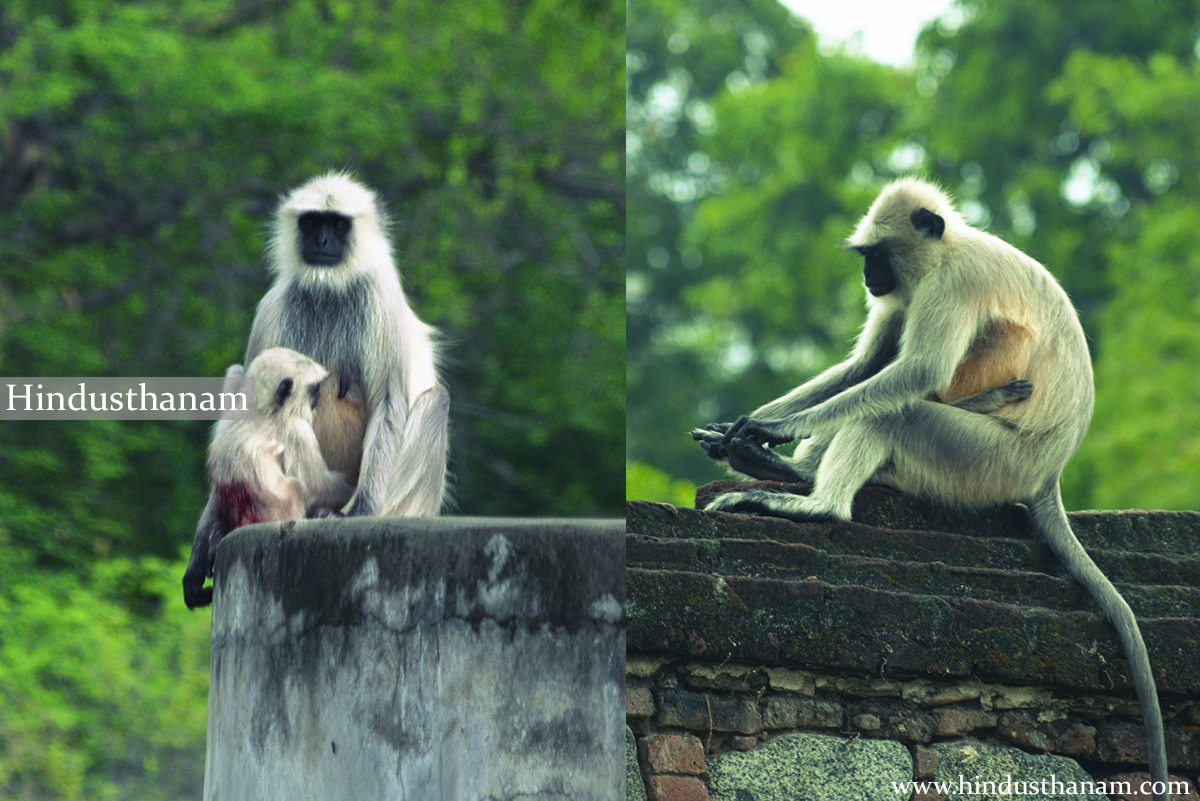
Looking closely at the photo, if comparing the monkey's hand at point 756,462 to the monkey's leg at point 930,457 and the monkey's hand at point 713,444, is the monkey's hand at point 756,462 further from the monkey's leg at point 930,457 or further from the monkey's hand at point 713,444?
the monkey's leg at point 930,457

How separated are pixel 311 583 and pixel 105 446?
1090 centimetres

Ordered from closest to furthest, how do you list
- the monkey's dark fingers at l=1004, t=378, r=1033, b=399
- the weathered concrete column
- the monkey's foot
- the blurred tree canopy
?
1. the weathered concrete column
2. the monkey's foot
3. the monkey's dark fingers at l=1004, t=378, r=1033, b=399
4. the blurred tree canopy

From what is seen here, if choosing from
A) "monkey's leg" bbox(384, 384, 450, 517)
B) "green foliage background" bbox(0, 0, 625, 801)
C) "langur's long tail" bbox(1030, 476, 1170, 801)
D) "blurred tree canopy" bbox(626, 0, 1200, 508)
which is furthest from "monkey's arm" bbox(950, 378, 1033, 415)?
"blurred tree canopy" bbox(626, 0, 1200, 508)

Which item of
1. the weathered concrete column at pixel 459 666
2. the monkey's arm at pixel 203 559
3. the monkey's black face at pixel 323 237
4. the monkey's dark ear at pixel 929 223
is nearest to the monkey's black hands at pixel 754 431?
the monkey's dark ear at pixel 929 223

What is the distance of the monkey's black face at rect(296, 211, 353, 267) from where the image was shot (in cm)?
566

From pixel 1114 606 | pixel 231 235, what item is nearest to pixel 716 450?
pixel 1114 606

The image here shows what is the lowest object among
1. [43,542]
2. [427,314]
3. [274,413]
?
[274,413]

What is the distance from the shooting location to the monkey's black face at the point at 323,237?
5.66 meters

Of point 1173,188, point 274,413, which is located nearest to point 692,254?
point 1173,188

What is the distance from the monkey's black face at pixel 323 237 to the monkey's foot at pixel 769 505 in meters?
2.16

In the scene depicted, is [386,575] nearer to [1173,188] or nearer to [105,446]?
[105,446]

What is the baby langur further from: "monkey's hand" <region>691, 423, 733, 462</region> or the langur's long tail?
the langur's long tail

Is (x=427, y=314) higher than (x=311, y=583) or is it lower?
higher

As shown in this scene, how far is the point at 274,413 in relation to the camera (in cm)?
480
